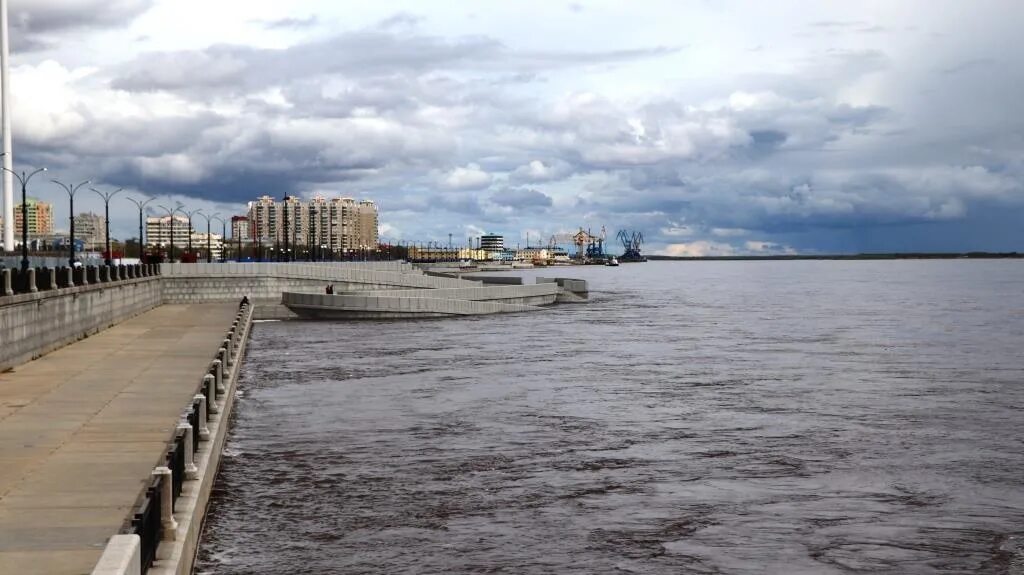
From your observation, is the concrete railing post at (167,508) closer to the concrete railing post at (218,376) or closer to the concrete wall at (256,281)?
the concrete railing post at (218,376)

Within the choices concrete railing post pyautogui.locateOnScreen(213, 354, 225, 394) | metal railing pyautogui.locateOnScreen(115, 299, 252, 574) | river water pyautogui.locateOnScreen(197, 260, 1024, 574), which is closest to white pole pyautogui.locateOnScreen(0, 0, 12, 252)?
river water pyautogui.locateOnScreen(197, 260, 1024, 574)

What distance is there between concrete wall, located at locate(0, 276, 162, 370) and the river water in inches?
250

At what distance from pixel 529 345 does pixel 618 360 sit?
351 inches

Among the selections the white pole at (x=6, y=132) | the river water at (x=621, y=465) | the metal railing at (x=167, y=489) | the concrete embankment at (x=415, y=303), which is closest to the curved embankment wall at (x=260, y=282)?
the concrete embankment at (x=415, y=303)

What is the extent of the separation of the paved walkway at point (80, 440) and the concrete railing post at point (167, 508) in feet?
2.37

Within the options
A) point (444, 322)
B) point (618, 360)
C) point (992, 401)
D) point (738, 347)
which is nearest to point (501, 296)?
point (444, 322)

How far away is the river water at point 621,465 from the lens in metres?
16.3

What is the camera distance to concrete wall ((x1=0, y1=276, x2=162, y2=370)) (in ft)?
97.6

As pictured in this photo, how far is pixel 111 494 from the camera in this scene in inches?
567

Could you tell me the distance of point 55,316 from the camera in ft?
119

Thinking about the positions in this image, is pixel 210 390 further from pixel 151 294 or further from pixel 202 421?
pixel 151 294

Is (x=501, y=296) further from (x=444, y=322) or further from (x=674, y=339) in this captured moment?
(x=674, y=339)

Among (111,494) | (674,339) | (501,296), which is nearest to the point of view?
(111,494)

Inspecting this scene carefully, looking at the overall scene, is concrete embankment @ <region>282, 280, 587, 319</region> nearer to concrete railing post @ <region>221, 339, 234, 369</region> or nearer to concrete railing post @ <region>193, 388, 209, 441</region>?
concrete railing post @ <region>221, 339, 234, 369</region>
